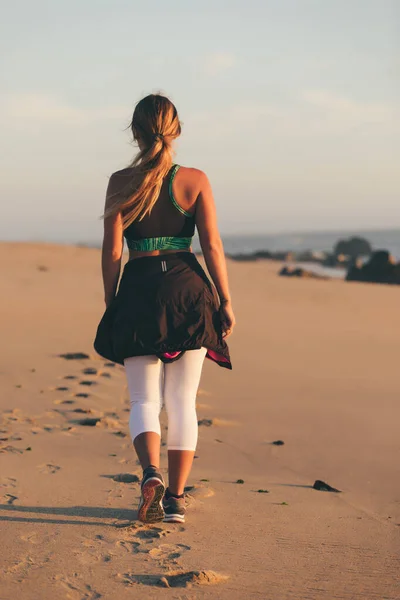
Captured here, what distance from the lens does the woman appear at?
371 cm

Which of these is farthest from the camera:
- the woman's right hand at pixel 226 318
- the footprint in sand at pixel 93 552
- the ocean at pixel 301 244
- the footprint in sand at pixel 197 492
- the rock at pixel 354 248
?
the ocean at pixel 301 244

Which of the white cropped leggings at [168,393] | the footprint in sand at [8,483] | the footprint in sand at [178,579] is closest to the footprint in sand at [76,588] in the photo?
the footprint in sand at [178,579]

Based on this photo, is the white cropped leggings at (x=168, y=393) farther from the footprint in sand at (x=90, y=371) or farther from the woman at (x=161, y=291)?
the footprint in sand at (x=90, y=371)

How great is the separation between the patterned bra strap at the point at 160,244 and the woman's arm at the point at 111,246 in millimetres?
93

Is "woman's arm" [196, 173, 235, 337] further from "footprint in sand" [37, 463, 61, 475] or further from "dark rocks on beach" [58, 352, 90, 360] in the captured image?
"dark rocks on beach" [58, 352, 90, 360]

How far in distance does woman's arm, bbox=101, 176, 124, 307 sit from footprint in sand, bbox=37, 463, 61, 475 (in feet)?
3.87

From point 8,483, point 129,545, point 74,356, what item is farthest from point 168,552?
point 74,356

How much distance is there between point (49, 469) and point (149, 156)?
196 centimetres

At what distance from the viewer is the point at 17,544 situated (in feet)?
11.0

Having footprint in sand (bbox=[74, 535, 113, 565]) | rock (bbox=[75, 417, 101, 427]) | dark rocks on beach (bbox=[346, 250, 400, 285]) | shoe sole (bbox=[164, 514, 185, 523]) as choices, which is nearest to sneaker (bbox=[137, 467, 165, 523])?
shoe sole (bbox=[164, 514, 185, 523])

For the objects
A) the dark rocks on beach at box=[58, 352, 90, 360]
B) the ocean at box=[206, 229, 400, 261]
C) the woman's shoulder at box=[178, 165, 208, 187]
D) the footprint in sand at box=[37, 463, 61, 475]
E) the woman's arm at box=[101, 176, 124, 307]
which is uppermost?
the ocean at box=[206, 229, 400, 261]

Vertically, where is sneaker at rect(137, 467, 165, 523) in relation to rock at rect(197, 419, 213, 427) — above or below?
above

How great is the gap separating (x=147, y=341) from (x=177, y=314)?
0.63 feet

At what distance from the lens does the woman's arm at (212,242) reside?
383 centimetres
